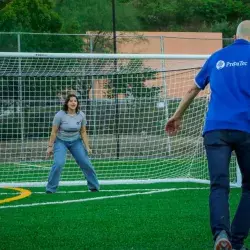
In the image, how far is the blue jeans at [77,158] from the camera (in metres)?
14.6

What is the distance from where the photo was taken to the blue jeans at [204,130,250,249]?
6.82 m

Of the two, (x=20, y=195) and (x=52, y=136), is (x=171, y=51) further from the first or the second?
(x=20, y=195)

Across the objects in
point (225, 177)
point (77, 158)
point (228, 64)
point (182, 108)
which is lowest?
point (77, 158)

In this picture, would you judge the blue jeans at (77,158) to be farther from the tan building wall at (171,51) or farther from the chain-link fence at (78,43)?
the chain-link fence at (78,43)

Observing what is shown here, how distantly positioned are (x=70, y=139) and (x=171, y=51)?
23.0 metres

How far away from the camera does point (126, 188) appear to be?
15.4 metres

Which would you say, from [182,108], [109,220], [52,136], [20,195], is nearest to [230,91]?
[182,108]

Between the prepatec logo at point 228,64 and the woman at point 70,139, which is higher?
the prepatec logo at point 228,64

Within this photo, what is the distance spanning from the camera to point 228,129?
22.8 feet

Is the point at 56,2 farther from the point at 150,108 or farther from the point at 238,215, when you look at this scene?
the point at 238,215

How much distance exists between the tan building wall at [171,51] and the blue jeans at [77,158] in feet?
11.2

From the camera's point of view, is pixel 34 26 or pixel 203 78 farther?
pixel 34 26

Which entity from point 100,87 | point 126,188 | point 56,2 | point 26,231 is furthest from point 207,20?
point 26,231

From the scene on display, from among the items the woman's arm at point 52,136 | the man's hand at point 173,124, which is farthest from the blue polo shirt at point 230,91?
the woman's arm at point 52,136
